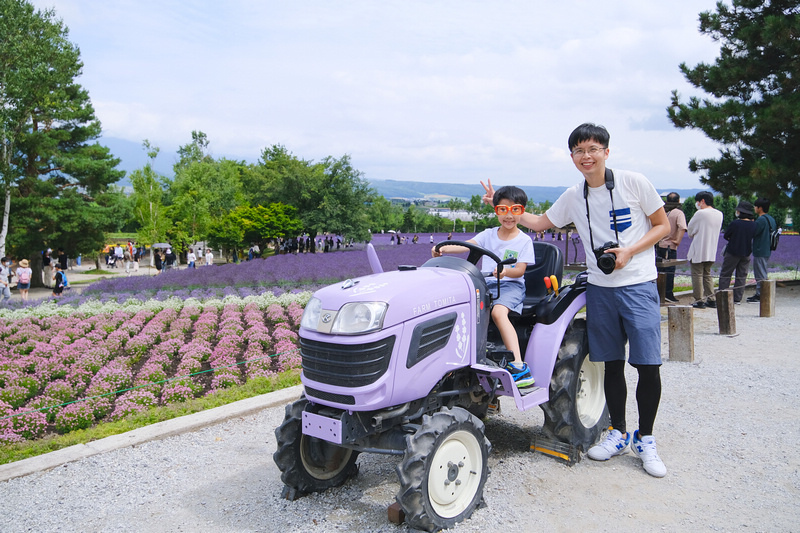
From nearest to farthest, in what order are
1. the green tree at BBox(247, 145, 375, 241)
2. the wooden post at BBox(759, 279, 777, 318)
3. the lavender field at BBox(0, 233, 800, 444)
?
the lavender field at BBox(0, 233, 800, 444) → the wooden post at BBox(759, 279, 777, 318) → the green tree at BBox(247, 145, 375, 241)

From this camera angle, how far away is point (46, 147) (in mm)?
23312

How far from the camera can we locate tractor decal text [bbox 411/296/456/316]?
3230 mm

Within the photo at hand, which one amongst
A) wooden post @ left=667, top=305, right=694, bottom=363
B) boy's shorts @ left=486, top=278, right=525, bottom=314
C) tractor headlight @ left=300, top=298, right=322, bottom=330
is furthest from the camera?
wooden post @ left=667, top=305, right=694, bottom=363

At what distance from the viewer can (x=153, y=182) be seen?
41.5 m

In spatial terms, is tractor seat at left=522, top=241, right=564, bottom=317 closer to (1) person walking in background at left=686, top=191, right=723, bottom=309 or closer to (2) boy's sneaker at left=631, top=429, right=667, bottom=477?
(2) boy's sneaker at left=631, top=429, right=667, bottom=477

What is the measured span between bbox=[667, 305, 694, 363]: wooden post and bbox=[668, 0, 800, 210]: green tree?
24.6ft

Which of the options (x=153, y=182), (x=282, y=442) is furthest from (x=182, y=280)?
(x=153, y=182)

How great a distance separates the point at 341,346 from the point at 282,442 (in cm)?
83

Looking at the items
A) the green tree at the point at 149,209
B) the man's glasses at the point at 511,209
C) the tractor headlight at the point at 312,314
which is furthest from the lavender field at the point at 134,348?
the green tree at the point at 149,209

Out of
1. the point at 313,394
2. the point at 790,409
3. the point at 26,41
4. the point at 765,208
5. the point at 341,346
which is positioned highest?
the point at 26,41

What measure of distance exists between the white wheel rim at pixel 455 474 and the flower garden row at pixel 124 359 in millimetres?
3527

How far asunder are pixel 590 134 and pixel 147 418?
4411mm

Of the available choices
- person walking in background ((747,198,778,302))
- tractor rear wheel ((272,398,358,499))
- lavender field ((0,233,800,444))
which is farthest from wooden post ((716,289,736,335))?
tractor rear wheel ((272,398,358,499))

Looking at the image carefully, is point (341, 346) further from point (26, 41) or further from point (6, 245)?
point (6, 245)
